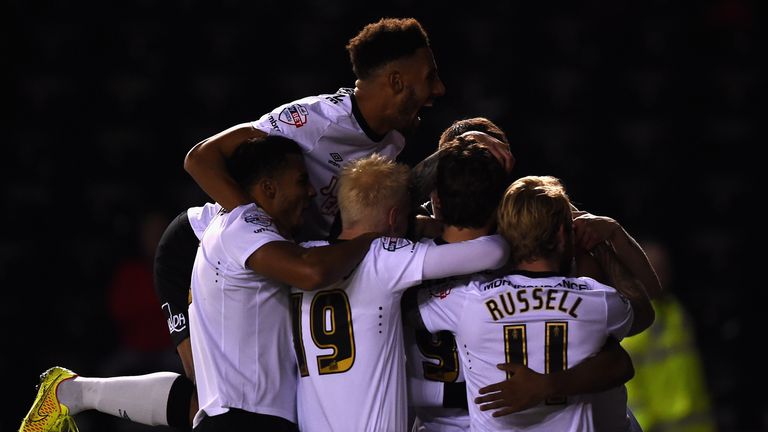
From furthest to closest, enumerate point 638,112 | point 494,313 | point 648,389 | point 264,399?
point 638,112, point 648,389, point 264,399, point 494,313

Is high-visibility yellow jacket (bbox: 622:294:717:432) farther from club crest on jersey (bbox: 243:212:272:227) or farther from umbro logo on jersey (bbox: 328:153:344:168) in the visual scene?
club crest on jersey (bbox: 243:212:272:227)

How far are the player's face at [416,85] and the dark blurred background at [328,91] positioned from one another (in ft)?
10.8

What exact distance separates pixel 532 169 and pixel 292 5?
235 centimetres

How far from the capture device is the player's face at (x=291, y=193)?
3.77 meters

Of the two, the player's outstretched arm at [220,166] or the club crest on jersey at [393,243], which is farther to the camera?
the player's outstretched arm at [220,166]

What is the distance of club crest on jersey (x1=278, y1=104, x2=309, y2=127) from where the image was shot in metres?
4.01

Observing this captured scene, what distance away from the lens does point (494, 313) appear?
3350mm

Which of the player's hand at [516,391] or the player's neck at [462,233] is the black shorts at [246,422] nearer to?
the player's hand at [516,391]

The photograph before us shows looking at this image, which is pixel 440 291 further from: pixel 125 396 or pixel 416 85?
pixel 125 396

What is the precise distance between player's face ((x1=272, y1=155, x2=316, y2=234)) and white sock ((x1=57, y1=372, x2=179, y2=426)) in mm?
902

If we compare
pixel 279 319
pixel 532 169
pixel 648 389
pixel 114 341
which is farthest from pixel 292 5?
pixel 279 319

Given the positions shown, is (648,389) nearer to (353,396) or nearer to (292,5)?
(353,396)

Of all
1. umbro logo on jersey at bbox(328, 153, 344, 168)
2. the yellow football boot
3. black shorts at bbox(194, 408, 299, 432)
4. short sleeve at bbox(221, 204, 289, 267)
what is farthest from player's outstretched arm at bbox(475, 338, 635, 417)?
the yellow football boot

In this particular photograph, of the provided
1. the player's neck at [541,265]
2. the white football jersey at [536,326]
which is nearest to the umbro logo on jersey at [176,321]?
the white football jersey at [536,326]
